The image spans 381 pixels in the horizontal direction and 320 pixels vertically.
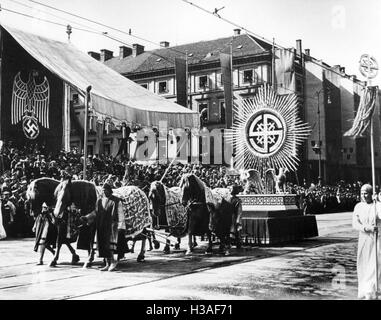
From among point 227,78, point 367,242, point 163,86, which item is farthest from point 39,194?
point 163,86

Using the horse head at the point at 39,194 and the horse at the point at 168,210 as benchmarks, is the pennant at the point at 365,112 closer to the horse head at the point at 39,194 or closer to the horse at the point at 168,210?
the horse at the point at 168,210

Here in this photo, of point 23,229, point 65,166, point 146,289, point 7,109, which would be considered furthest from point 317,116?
point 146,289

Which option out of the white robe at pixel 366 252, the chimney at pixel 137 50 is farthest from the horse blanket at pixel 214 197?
the chimney at pixel 137 50

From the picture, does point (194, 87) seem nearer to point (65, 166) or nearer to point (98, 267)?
point (65, 166)

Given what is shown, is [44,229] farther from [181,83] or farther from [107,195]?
[181,83]

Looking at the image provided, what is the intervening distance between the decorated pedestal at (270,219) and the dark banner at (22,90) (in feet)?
19.3

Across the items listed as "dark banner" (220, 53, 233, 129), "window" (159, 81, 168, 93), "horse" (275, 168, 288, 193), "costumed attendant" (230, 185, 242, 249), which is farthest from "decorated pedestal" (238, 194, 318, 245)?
"window" (159, 81, 168, 93)

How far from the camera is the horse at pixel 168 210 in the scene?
36.8 ft

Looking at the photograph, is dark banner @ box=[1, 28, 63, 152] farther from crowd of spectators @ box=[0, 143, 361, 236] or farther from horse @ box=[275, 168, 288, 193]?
horse @ box=[275, 168, 288, 193]

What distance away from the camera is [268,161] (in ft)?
42.4

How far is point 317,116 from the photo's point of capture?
34.0 meters

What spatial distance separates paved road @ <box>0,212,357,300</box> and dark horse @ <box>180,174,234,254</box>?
54 cm

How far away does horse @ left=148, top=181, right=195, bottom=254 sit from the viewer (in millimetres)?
11211

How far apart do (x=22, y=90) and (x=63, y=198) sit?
12.3ft
